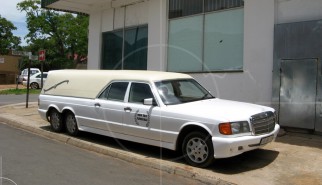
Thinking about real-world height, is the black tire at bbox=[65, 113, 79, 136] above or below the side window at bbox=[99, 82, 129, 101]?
below

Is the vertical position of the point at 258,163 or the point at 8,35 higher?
the point at 8,35

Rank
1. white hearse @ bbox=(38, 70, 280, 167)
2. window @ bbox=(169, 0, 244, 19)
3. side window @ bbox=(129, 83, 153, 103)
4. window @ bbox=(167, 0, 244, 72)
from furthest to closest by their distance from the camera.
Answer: window @ bbox=(169, 0, 244, 19), window @ bbox=(167, 0, 244, 72), side window @ bbox=(129, 83, 153, 103), white hearse @ bbox=(38, 70, 280, 167)

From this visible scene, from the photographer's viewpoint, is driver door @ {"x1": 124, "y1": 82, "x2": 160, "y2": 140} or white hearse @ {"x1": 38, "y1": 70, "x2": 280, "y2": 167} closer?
white hearse @ {"x1": 38, "y1": 70, "x2": 280, "y2": 167}

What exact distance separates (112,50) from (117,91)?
8044mm

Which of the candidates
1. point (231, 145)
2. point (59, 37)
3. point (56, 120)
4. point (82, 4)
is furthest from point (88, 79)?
point (59, 37)

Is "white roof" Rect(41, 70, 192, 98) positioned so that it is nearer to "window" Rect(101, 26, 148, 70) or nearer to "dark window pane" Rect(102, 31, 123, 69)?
"window" Rect(101, 26, 148, 70)

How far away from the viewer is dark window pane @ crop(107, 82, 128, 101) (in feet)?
28.0

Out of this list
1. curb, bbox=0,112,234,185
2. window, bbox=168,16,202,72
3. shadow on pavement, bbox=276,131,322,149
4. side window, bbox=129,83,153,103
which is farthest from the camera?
window, bbox=168,16,202,72

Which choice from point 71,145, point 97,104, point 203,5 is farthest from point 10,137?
point 203,5

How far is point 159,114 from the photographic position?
7.43m

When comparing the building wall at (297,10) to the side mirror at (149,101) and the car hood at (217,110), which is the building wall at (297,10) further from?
the side mirror at (149,101)

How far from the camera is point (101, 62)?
17094 millimetres

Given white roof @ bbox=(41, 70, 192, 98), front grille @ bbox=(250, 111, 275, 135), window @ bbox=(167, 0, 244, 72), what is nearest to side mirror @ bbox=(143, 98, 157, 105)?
white roof @ bbox=(41, 70, 192, 98)

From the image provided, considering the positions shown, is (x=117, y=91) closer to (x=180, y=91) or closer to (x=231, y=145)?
(x=180, y=91)
